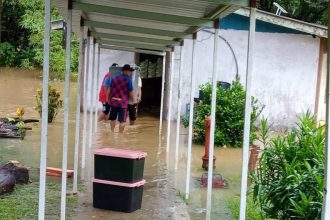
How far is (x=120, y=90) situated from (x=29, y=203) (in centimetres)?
448

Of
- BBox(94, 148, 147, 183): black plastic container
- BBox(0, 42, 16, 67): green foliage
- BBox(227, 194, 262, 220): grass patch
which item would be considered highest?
BBox(0, 42, 16, 67): green foliage

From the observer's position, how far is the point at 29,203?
6535 mm

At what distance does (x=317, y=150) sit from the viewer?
560cm

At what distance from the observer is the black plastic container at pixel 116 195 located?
646cm

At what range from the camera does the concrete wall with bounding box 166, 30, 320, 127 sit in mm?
14898

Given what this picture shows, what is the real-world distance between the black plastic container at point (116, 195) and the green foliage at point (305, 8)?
784 inches

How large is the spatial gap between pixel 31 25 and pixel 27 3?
1.25 metres

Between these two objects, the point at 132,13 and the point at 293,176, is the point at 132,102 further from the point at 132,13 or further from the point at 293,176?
the point at 293,176

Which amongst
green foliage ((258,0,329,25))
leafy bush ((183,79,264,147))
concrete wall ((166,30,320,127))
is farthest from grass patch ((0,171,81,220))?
green foliage ((258,0,329,25))

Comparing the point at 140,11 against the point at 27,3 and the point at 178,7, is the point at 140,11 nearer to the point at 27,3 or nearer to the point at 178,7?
the point at 178,7

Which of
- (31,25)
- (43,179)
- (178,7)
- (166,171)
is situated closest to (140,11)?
(178,7)

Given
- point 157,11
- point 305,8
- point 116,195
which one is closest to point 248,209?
point 116,195

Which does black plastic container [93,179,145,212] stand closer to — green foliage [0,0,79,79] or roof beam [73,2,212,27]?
roof beam [73,2,212,27]

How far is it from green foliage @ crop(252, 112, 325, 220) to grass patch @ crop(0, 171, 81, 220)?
2334mm
